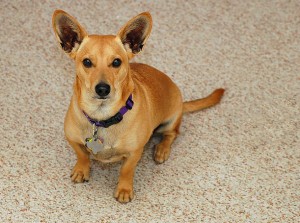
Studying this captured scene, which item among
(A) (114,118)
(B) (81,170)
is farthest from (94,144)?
(B) (81,170)

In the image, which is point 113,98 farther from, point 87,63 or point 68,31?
point 68,31

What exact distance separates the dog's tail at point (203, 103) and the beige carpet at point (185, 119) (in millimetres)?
55

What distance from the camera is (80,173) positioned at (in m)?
1.94

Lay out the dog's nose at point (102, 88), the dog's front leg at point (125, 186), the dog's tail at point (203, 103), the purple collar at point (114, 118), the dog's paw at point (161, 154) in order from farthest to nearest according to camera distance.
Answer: the dog's tail at point (203, 103)
the dog's paw at point (161, 154)
the dog's front leg at point (125, 186)
the purple collar at point (114, 118)
the dog's nose at point (102, 88)

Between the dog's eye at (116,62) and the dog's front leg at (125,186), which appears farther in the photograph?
the dog's front leg at (125,186)

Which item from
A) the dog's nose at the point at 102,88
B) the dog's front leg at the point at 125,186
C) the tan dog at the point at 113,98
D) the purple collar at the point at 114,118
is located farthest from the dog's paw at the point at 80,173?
the dog's nose at the point at 102,88

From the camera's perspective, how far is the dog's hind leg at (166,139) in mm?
2051

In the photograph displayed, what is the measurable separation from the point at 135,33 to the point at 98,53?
0.52 feet

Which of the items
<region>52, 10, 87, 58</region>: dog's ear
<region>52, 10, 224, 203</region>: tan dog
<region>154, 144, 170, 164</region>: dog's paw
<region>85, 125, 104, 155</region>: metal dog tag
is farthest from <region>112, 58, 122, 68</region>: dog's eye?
<region>154, 144, 170, 164</region>: dog's paw

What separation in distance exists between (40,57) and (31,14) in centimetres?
Result: 40

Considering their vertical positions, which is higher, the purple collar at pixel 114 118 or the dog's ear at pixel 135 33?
the dog's ear at pixel 135 33

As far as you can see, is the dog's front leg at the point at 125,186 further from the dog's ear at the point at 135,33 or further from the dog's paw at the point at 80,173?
the dog's ear at the point at 135,33

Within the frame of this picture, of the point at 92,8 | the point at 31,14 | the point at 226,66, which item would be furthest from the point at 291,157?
the point at 31,14

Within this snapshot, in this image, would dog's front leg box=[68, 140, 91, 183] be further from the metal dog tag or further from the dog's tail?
the dog's tail
